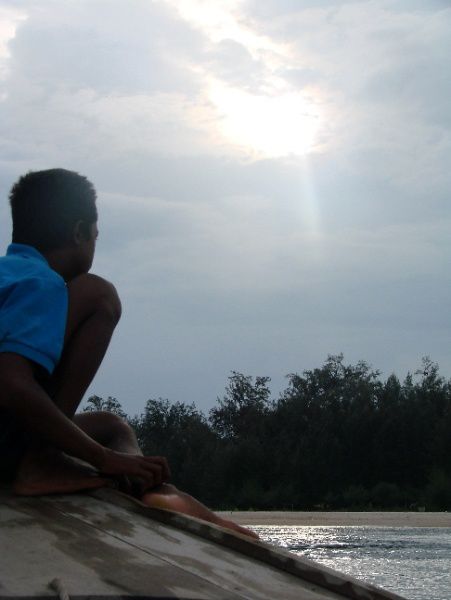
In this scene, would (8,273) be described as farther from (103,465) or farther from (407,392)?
(407,392)

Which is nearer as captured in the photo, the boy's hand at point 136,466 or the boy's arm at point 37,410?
Result: the boy's arm at point 37,410

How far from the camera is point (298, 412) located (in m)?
47.7

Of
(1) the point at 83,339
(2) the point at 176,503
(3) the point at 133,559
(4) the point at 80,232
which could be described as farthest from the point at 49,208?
(3) the point at 133,559

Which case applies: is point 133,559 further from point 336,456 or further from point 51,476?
point 336,456

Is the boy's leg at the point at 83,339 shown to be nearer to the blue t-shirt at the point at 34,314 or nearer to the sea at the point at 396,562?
the blue t-shirt at the point at 34,314

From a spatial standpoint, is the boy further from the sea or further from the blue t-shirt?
the sea

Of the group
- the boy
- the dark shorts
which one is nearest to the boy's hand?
the boy

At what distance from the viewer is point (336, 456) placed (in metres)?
42.0

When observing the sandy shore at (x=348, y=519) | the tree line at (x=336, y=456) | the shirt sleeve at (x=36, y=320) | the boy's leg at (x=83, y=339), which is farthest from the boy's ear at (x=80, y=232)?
the tree line at (x=336, y=456)

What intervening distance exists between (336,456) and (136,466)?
40017 mm

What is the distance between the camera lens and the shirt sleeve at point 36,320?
259 centimetres

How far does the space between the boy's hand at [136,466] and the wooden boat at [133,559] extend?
6 cm

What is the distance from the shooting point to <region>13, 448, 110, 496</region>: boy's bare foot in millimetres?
2586

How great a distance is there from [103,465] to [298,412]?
4542 centimetres
